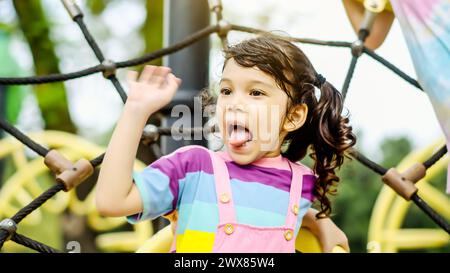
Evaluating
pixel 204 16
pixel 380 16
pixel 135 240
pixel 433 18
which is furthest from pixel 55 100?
pixel 433 18

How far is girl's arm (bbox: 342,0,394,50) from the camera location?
46.0 inches

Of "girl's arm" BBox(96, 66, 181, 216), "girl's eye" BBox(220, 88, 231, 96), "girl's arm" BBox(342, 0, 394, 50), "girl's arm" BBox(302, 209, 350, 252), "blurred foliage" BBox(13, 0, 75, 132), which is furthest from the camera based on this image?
"blurred foliage" BBox(13, 0, 75, 132)

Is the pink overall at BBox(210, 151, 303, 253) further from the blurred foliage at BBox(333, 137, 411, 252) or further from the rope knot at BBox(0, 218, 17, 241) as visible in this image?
the blurred foliage at BBox(333, 137, 411, 252)

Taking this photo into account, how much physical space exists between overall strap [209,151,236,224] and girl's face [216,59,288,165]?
0.06ft

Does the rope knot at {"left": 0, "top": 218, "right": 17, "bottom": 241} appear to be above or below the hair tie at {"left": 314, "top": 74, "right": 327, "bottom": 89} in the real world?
below

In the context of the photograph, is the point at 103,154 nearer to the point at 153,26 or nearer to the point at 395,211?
the point at 395,211

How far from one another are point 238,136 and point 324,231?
218 mm

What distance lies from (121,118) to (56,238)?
249 cm

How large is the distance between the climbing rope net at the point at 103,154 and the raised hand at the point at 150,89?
23 centimetres

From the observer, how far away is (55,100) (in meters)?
3.05

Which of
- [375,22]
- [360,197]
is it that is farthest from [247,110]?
[360,197]

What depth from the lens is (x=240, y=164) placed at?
0.77 metres

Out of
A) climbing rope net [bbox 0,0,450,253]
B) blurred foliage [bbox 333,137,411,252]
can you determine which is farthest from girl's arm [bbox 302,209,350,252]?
blurred foliage [bbox 333,137,411,252]

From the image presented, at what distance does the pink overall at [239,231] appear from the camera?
2.38ft
